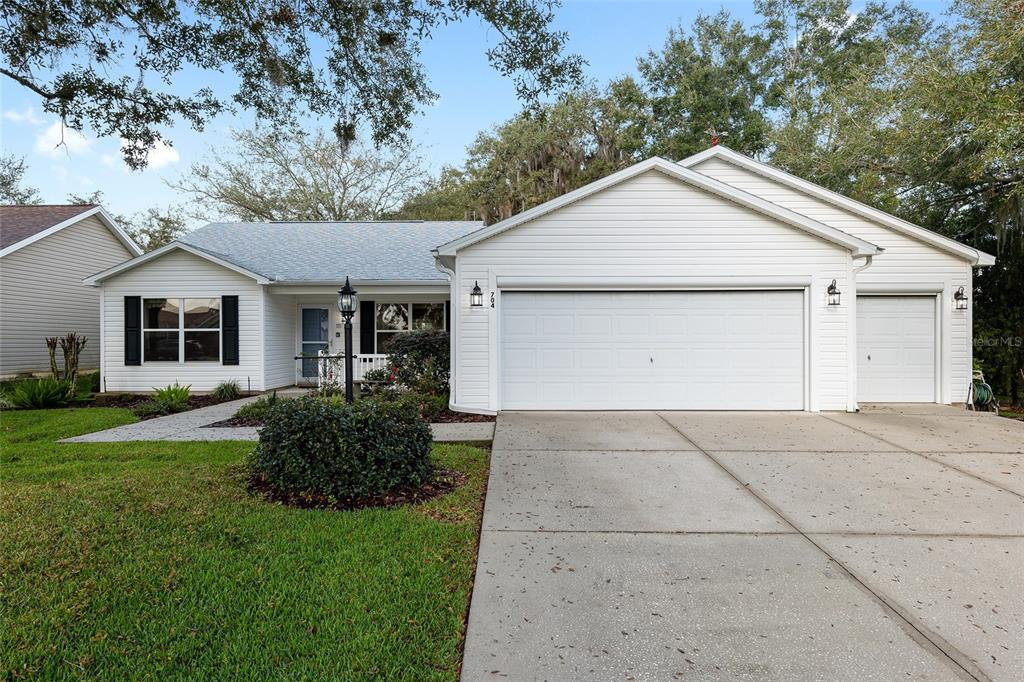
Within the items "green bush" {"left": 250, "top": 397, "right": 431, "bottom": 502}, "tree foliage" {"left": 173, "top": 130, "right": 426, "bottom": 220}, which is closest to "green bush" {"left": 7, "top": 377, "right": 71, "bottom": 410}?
"green bush" {"left": 250, "top": 397, "right": 431, "bottom": 502}

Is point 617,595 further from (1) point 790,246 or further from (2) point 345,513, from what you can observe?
(1) point 790,246

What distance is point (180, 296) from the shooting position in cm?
1158

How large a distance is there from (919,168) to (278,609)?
1370cm

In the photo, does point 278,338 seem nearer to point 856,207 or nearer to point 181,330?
point 181,330

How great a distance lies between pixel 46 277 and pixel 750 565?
57.6 feet

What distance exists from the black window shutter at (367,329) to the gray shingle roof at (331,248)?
835 millimetres

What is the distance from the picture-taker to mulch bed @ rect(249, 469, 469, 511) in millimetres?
4320

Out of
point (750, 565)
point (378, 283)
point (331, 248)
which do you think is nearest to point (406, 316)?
point (378, 283)

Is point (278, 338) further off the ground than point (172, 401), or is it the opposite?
point (278, 338)

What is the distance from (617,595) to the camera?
293 centimetres

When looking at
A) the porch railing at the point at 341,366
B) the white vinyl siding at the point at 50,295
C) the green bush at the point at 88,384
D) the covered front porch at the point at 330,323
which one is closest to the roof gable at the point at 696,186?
the porch railing at the point at 341,366

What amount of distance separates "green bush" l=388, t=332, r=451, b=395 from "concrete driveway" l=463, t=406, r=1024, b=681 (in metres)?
3.49

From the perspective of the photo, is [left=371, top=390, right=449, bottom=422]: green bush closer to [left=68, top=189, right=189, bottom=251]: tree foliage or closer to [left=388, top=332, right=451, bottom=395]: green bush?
[left=388, top=332, right=451, bottom=395]: green bush

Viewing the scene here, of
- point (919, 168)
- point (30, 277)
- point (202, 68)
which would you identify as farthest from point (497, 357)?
point (30, 277)
